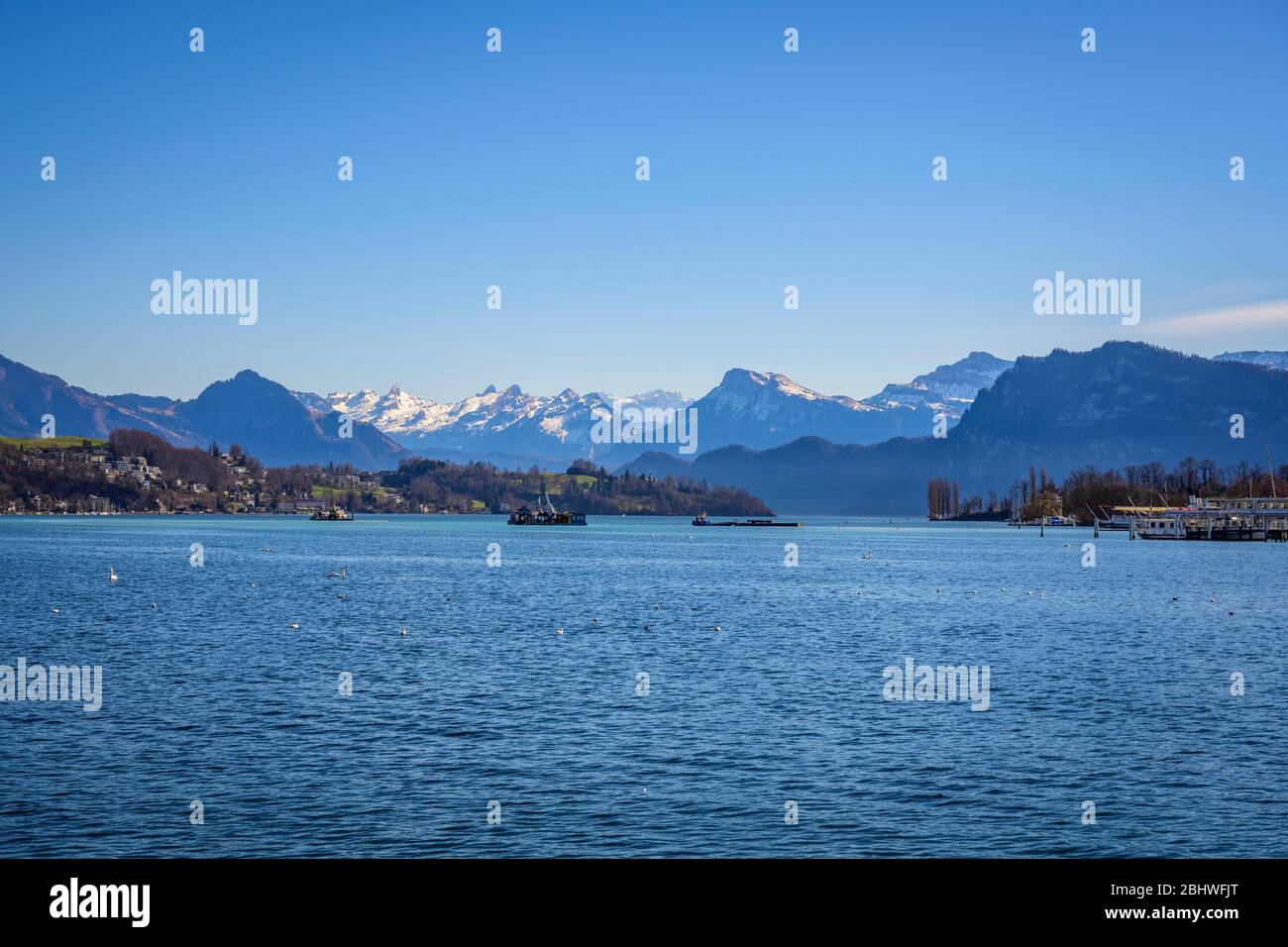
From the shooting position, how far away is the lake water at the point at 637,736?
29328 millimetres

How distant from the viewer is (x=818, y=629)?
82.6 m

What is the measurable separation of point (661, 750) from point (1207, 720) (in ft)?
73.4

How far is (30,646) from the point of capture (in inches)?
2697

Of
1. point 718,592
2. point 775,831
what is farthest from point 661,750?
point 718,592

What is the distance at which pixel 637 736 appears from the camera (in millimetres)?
41531

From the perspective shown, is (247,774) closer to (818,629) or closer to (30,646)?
(30,646)

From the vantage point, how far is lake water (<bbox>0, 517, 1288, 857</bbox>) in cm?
2933
